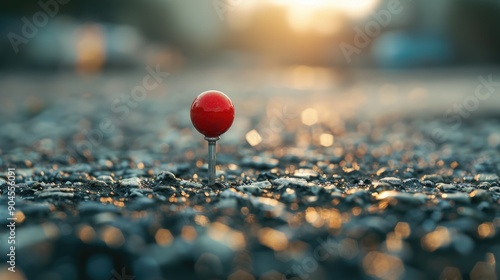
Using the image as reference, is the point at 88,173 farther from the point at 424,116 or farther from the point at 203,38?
the point at 203,38

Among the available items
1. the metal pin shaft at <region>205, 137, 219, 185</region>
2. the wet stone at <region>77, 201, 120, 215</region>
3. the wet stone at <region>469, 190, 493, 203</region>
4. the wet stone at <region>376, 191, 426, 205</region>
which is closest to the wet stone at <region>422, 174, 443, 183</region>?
the wet stone at <region>469, 190, 493, 203</region>

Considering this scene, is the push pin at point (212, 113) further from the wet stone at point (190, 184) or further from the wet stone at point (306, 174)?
the wet stone at point (306, 174)

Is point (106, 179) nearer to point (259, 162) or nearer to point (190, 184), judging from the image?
point (190, 184)

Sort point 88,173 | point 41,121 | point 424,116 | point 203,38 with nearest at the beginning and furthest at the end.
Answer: point 88,173
point 41,121
point 424,116
point 203,38

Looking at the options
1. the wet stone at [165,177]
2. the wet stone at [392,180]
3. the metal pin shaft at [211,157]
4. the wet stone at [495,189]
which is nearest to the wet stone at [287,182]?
the metal pin shaft at [211,157]

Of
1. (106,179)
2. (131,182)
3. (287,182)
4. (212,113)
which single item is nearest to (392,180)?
(287,182)

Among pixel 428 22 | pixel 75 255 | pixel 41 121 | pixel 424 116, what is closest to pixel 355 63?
pixel 428 22

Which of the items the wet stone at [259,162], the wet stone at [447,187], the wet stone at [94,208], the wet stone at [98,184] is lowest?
the wet stone at [94,208]
